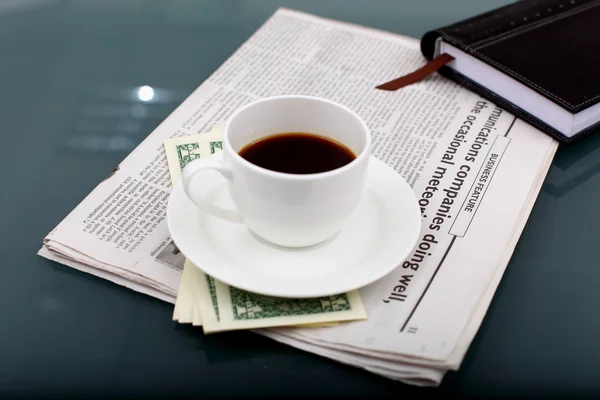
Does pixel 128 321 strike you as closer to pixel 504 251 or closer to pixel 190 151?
pixel 190 151

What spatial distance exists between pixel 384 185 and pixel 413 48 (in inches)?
15.7

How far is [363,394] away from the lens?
51 centimetres

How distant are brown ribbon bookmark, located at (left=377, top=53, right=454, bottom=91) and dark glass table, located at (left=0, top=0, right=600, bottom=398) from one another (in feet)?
0.71

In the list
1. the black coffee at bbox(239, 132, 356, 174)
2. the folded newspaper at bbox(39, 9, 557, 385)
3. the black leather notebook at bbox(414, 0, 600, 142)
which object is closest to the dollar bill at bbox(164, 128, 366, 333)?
the folded newspaper at bbox(39, 9, 557, 385)

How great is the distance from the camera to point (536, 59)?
2.68 feet

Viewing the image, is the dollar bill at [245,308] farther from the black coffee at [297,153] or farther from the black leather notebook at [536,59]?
the black leather notebook at [536,59]

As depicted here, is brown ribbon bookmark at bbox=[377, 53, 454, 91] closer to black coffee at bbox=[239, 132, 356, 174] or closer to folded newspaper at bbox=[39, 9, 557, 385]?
folded newspaper at bbox=[39, 9, 557, 385]

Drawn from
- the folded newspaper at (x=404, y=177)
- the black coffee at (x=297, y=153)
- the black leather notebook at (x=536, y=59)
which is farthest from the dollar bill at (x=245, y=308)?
the black leather notebook at (x=536, y=59)

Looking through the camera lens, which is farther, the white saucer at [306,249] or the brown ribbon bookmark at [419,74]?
the brown ribbon bookmark at [419,74]

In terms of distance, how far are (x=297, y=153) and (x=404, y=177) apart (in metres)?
0.17

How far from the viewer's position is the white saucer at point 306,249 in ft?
1.73

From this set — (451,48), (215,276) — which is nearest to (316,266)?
(215,276)

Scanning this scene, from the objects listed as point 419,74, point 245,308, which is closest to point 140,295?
point 245,308

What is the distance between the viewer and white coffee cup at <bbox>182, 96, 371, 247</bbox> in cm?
52
